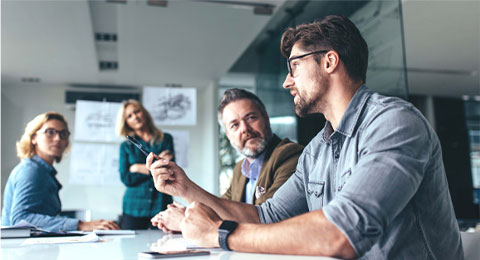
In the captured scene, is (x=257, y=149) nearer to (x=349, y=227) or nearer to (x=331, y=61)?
(x=331, y=61)

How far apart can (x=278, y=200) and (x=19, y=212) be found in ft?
5.01

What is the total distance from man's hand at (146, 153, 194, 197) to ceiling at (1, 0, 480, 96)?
7.91 ft

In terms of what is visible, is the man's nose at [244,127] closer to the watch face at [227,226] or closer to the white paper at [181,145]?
the watch face at [227,226]

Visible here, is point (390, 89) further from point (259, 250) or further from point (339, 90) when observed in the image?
point (259, 250)

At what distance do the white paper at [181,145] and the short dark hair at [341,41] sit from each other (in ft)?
8.26

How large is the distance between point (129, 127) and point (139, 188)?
59 cm

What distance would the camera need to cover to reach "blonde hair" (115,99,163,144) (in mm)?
3633

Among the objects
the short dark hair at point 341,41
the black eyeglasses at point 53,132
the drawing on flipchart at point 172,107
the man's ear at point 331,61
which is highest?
the drawing on flipchart at point 172,107

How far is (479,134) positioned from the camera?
10391mm

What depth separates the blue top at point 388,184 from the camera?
984 millimetres

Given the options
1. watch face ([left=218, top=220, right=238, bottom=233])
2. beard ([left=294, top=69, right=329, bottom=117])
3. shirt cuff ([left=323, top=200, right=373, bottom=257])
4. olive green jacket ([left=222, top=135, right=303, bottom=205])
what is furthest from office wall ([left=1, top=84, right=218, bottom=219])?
shirt cuff ([left=323, top=200, right=373, bottom=257])

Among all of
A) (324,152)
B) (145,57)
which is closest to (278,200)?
(324,152)

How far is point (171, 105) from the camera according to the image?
12.7 ft

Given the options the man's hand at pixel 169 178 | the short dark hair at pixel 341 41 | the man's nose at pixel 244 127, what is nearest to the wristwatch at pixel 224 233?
the man's hand at pixel 169 178
